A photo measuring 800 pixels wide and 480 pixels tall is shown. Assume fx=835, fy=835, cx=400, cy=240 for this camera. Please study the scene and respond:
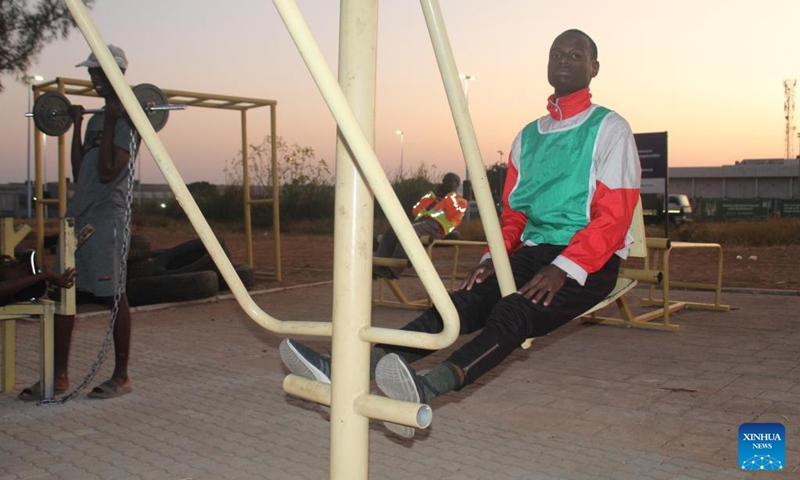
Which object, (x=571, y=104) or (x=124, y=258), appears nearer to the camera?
(x=571, y=104)

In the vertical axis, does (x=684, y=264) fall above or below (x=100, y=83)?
below

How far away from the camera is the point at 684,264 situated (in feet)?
47.9

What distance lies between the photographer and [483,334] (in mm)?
2369

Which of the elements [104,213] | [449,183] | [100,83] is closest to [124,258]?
[104,213]

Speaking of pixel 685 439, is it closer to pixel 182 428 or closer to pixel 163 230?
pixel 182 428

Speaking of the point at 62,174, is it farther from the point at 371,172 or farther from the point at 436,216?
the point at 371,172

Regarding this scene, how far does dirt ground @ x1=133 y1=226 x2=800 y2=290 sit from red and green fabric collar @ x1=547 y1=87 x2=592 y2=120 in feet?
26.8

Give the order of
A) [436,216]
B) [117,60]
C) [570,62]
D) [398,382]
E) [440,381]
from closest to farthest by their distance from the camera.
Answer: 1. [398,382]
2. [440,381]
3. [570,62]
4. [117,60]
5. [436,216]

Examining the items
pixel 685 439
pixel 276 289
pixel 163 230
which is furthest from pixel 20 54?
pixel 163 230

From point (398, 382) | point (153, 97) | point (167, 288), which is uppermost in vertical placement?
point (153, 97)

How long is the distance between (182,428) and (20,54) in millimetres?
11550

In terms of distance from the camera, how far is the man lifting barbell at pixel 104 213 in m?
4.69

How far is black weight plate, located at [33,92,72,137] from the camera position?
16.7ft

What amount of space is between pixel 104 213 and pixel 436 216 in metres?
4.75
